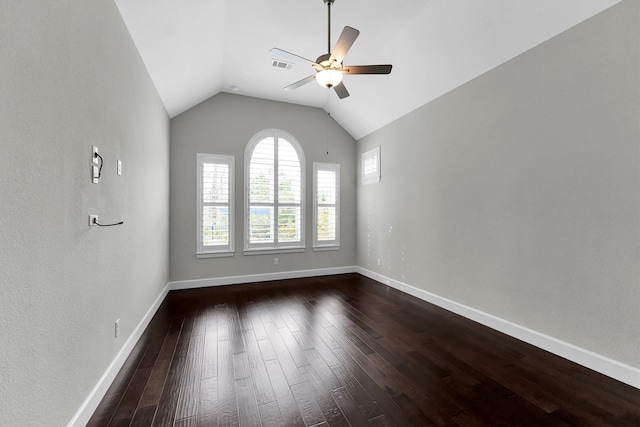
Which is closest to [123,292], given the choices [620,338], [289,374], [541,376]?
[289,374]

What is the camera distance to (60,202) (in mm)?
1403

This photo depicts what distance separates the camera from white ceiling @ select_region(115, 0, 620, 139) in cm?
243

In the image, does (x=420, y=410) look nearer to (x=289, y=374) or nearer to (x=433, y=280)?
(x=289, y=374)

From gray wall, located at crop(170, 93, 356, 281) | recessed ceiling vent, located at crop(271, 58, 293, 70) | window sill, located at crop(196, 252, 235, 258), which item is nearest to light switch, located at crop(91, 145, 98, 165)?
recessed ceiling vent, located at crop(271, 58, 293, 70)

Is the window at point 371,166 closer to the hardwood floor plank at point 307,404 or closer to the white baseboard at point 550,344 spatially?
the white baseboard at point 550,344

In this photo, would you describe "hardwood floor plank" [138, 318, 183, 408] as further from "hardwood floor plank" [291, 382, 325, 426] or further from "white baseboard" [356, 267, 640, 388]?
"white baseboard" [356, 267, 640, 388]

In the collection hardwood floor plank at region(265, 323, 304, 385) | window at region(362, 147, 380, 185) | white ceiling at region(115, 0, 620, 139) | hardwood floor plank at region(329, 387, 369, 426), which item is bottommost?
hardwood floor plank at region(329, 387, 369, 426)

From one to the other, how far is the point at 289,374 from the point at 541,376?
1.97m

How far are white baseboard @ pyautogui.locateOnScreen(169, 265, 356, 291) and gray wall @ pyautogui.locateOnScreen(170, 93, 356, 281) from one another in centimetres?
7

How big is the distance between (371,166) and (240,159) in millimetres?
2466

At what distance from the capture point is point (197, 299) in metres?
4.02

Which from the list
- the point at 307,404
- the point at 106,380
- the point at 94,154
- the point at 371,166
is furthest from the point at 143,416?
the point at 371,166

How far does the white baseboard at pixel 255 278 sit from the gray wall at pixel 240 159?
7 cm

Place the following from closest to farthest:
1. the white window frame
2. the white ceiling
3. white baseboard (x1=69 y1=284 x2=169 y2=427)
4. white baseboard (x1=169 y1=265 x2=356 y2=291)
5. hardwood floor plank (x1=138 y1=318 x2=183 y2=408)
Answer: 1. white baseboard (x1=69 y1=284 x2=169 y2=427)
2. hardwood floor plank (x1=138 y1=318 x2=183 y2=408)
3. the white ceiling
4. white baseboard (x1=169 y1=265 x2=356 y2=291)
5. the white window frame
